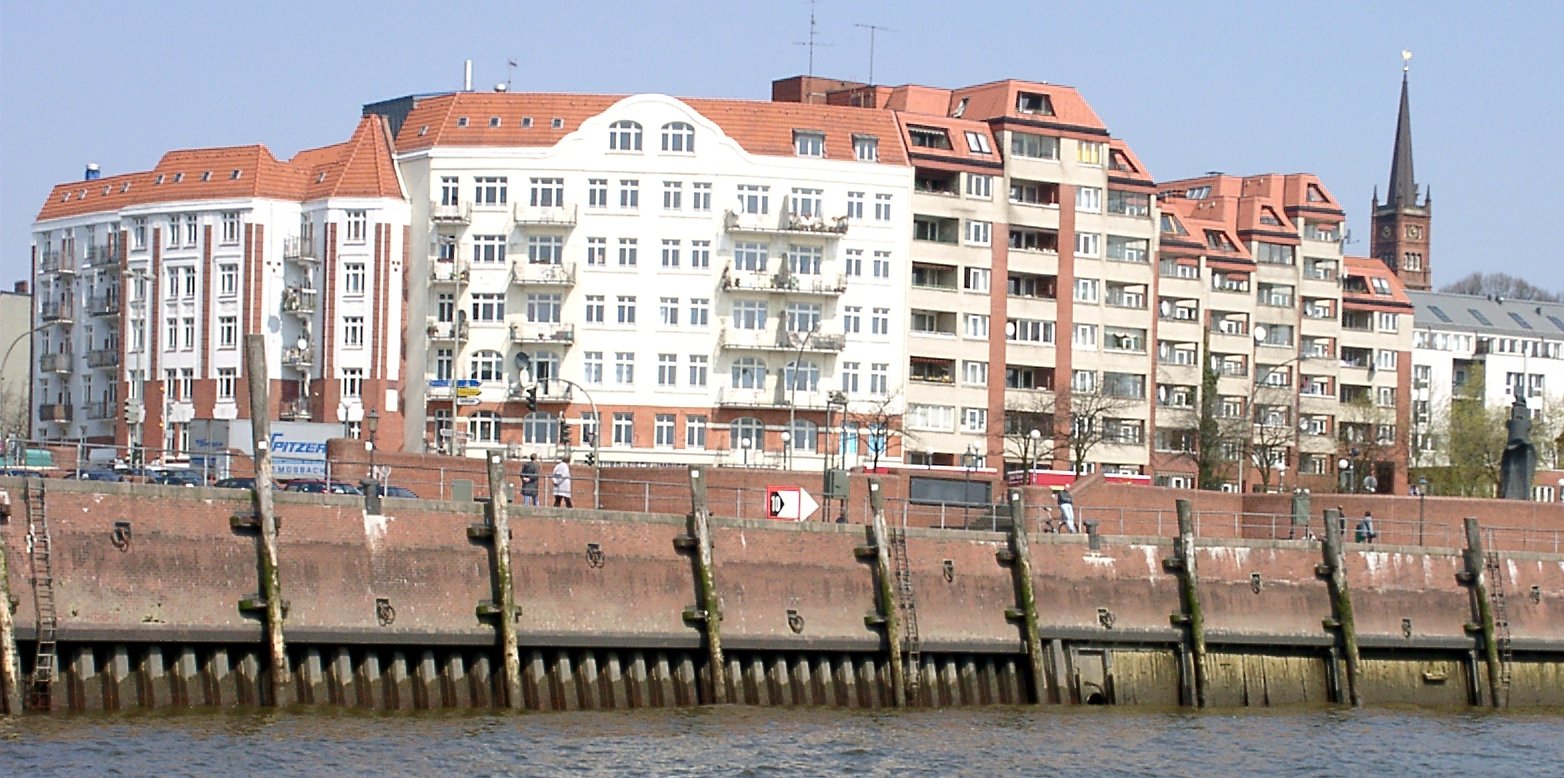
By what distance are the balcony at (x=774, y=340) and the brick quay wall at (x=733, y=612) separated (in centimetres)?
5124

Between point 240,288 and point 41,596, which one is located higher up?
point 240,288

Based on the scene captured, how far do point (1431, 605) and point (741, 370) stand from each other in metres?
61.1

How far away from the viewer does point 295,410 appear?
133 m

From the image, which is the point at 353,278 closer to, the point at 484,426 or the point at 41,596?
the point at 484,426

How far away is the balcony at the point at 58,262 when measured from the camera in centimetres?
14650

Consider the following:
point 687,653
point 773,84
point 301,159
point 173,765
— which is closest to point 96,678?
point 173,765

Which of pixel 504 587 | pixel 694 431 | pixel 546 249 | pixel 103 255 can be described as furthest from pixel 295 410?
pixel 504 587

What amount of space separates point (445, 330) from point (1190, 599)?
66905 millimetres

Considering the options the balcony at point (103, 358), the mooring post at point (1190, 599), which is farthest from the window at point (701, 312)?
the mooring post at point (1190, 599)

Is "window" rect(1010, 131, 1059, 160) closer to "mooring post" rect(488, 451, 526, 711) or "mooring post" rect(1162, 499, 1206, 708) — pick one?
"mooring post" rect(1162, 499, 1206, 708)

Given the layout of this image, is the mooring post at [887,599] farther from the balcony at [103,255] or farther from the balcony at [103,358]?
the balcony at [103,255]

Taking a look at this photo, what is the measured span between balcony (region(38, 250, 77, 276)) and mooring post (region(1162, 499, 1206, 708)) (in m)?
88.6

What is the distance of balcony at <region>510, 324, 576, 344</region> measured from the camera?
432 ft

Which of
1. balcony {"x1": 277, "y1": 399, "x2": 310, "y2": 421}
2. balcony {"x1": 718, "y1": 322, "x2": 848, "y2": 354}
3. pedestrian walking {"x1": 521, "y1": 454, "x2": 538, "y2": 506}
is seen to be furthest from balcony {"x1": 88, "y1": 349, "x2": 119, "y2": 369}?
pedestrian walking {"x1": 521, "y1": 454, "x2": 538, "y2": 506}
